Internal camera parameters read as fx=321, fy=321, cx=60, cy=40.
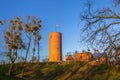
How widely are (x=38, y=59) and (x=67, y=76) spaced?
11483 millimetres

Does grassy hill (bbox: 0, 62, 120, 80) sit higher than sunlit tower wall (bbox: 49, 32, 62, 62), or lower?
lower

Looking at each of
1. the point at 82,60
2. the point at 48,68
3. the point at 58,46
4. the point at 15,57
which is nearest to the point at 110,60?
the point at 15,57

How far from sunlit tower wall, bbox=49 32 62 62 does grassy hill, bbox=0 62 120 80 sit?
11.2m

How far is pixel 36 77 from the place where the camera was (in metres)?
43.7

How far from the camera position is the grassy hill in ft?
136

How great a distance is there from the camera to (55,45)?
63.2 m

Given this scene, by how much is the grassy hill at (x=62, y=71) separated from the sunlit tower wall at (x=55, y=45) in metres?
11.2

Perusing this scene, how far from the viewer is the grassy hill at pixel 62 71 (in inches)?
1636

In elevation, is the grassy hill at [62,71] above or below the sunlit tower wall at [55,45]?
below

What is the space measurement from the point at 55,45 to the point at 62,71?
1769 centimetres

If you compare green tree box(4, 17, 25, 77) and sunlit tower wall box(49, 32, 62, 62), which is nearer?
green tree box(4, 17, 25, 77)

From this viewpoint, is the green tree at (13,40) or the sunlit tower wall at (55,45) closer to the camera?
the green tree at (13,40)

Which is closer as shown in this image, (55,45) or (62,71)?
(62,71)

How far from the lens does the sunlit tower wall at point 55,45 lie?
62.5 metres
